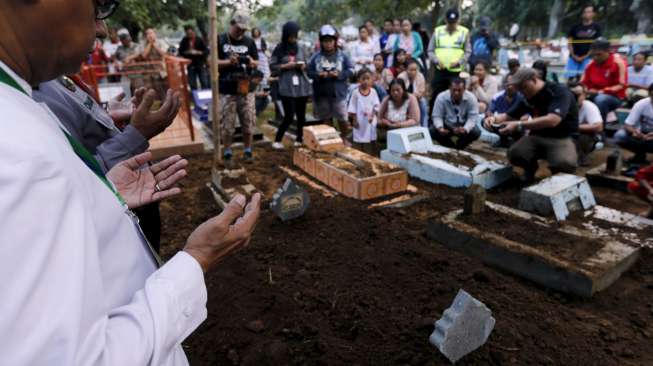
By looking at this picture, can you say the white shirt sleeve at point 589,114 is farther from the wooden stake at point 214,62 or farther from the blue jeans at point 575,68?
the wooden stake at point 214,62

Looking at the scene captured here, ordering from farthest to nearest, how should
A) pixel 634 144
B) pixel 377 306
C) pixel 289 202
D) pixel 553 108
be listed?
pixel 634 144, pixel 553 108, pixel 289 202, pixel 377 306

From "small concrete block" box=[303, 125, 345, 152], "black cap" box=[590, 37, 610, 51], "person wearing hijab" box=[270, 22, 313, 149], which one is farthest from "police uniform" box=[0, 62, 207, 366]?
"black cap" box=[590, 37, 610, 51]

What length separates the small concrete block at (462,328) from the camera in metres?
2.10

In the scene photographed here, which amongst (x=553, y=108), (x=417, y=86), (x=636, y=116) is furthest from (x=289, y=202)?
(x=636, y=116)

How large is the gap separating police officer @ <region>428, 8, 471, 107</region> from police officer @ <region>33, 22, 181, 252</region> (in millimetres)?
6268

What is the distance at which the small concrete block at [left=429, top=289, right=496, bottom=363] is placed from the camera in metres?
2.10

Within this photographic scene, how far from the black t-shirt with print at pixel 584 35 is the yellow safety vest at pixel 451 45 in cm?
294

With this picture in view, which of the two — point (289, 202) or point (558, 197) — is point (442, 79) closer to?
point (558, 197)

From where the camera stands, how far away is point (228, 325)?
2.61 meters

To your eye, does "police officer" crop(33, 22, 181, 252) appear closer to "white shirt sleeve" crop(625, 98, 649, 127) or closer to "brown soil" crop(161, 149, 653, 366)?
"brown soil" crop(161, 149, 653, 366)

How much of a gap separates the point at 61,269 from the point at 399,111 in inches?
246

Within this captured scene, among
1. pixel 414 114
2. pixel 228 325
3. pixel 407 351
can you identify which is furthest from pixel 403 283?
pixel 414 114

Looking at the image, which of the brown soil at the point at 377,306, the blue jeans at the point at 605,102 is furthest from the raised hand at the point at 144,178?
the blue jeans at the point at 605,102

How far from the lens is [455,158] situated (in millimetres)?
5621
